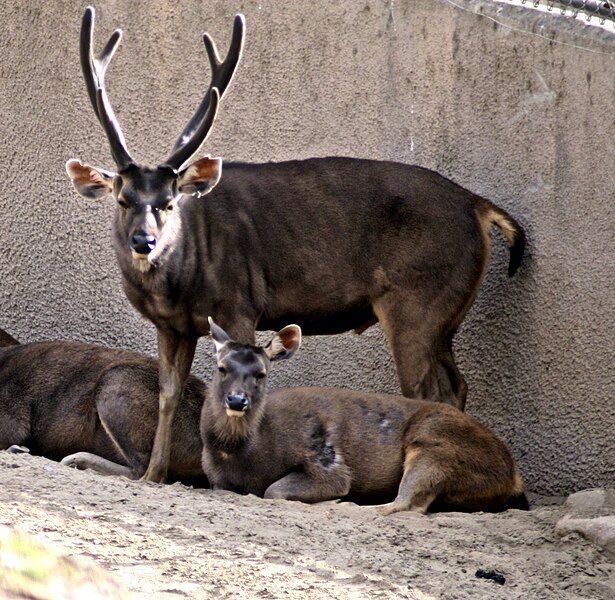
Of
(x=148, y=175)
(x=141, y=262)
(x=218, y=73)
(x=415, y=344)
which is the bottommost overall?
(x=415, y=344)

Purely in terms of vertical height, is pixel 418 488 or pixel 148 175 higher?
pixel 148 175

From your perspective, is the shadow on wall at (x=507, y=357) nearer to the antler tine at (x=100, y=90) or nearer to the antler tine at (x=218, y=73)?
the antler tine at (x=218, y=73)

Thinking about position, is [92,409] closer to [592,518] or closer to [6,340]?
[6,340]

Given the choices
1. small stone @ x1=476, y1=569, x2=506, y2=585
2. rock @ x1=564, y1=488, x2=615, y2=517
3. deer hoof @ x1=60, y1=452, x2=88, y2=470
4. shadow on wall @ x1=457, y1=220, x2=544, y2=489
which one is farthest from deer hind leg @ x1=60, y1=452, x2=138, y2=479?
small stone @ x1=476, y1=569, x2=506, y2=585

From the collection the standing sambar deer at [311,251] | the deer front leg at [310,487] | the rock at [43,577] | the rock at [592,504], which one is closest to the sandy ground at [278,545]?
the rock at [592,504]

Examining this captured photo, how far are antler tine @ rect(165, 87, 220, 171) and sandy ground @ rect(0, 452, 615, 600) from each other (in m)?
1.82

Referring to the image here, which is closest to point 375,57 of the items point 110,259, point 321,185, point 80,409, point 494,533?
point 321,185

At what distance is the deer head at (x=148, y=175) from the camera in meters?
7.09

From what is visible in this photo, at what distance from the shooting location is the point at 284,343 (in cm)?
752

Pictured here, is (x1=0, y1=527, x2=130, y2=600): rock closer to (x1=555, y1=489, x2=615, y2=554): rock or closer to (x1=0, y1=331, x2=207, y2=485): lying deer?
(x1=555, y1=489, x2=615, y2=554): rock

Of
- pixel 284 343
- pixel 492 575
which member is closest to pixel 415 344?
pixel 284 343

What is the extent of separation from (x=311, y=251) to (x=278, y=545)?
282 cm

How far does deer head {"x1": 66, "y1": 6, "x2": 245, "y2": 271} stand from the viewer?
709cm

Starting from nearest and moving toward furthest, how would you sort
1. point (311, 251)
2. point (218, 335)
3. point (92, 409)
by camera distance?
point (218, 335) < point (311, 251) < point (92, 409)
